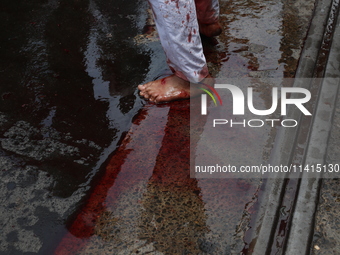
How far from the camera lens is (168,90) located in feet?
6.68

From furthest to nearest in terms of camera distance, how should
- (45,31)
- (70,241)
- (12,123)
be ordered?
(45,31) → (12,123) → (70,241)

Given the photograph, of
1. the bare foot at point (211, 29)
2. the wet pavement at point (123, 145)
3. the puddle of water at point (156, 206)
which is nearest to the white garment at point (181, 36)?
the wet pavement at point (123, 145)

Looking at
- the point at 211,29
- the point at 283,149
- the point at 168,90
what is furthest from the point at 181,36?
the point at 283,149

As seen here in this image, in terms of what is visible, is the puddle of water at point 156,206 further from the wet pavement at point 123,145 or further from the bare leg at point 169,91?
the bare leg at point 169,91

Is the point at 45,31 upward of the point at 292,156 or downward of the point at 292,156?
upward

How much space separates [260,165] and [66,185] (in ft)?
2.74

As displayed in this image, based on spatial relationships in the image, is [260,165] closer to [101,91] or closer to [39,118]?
[101,91]

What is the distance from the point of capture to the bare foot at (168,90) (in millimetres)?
2023

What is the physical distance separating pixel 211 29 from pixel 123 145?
3.42 ft

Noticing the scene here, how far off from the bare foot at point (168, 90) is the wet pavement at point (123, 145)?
5cm

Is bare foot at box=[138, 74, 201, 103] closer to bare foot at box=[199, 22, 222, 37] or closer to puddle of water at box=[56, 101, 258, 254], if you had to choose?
puddle of water at box=[56, 101, 258, 254]

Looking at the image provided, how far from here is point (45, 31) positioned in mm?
2633

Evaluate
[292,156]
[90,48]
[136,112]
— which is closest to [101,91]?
[136,112]

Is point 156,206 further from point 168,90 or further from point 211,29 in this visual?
point 211,29
